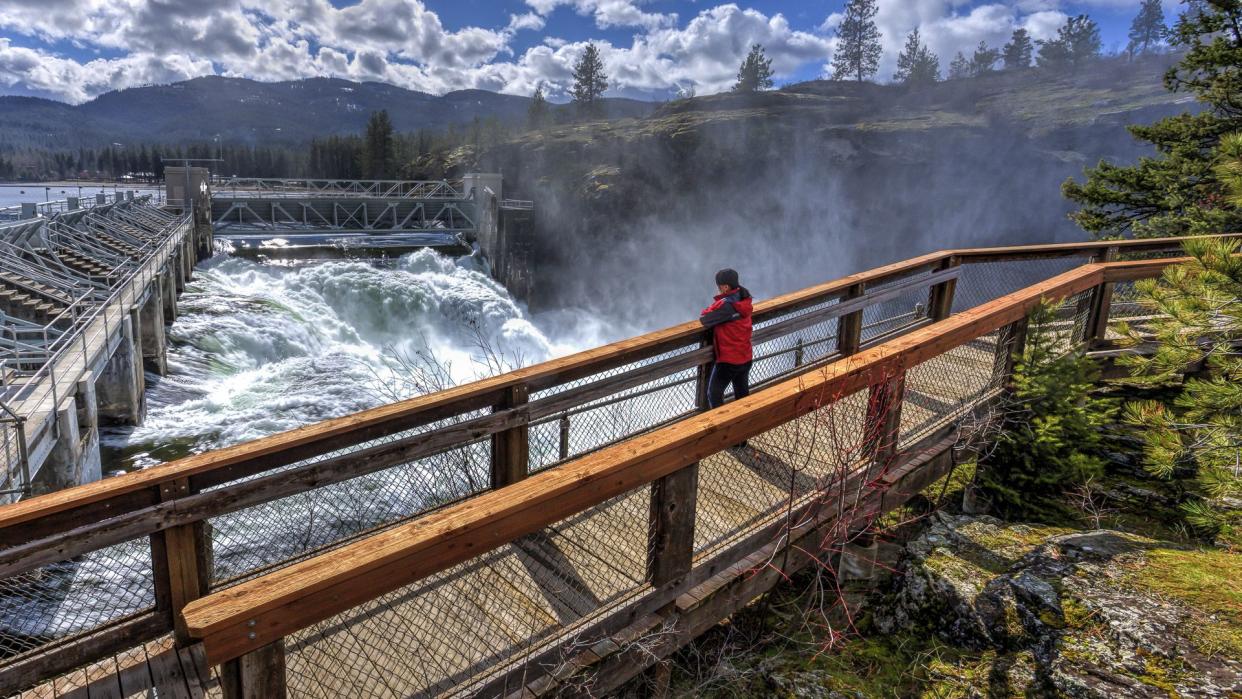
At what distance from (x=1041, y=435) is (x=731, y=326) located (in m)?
Result: 2.08

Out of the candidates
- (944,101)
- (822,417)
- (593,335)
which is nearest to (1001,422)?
(822,417)

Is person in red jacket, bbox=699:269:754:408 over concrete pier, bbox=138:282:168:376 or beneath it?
over

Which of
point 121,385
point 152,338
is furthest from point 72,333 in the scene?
point 152,338

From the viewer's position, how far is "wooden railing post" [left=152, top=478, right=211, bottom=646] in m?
2.91

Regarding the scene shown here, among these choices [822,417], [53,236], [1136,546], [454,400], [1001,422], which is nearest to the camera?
[1136,546]

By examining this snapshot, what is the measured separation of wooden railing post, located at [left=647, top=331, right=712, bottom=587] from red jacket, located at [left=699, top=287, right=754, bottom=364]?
2.30 meters

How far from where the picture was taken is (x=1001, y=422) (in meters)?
4.67

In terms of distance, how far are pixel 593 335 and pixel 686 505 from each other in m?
33.3

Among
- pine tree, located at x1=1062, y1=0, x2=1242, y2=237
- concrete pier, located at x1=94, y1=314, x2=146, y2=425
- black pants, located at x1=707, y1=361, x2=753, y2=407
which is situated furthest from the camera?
concrete pier, located at x1=94, y1=314, x2=146, y2=425

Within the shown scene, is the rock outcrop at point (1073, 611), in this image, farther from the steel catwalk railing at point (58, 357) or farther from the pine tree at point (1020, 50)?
the pine tree at point (1020, 50)

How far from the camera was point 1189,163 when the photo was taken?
33.1ft

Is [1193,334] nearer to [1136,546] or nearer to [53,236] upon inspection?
[1136,546]

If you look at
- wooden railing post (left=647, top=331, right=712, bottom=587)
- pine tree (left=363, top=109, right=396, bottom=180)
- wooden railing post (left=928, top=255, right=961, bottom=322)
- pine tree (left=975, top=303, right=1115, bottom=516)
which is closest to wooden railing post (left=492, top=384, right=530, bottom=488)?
wooden railing post (left=647, top=331, right=712, bottom=587)

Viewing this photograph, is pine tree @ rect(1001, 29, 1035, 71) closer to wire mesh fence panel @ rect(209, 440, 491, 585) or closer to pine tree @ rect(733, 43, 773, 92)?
pine tree @ rect(733, 43, 773, 92)
